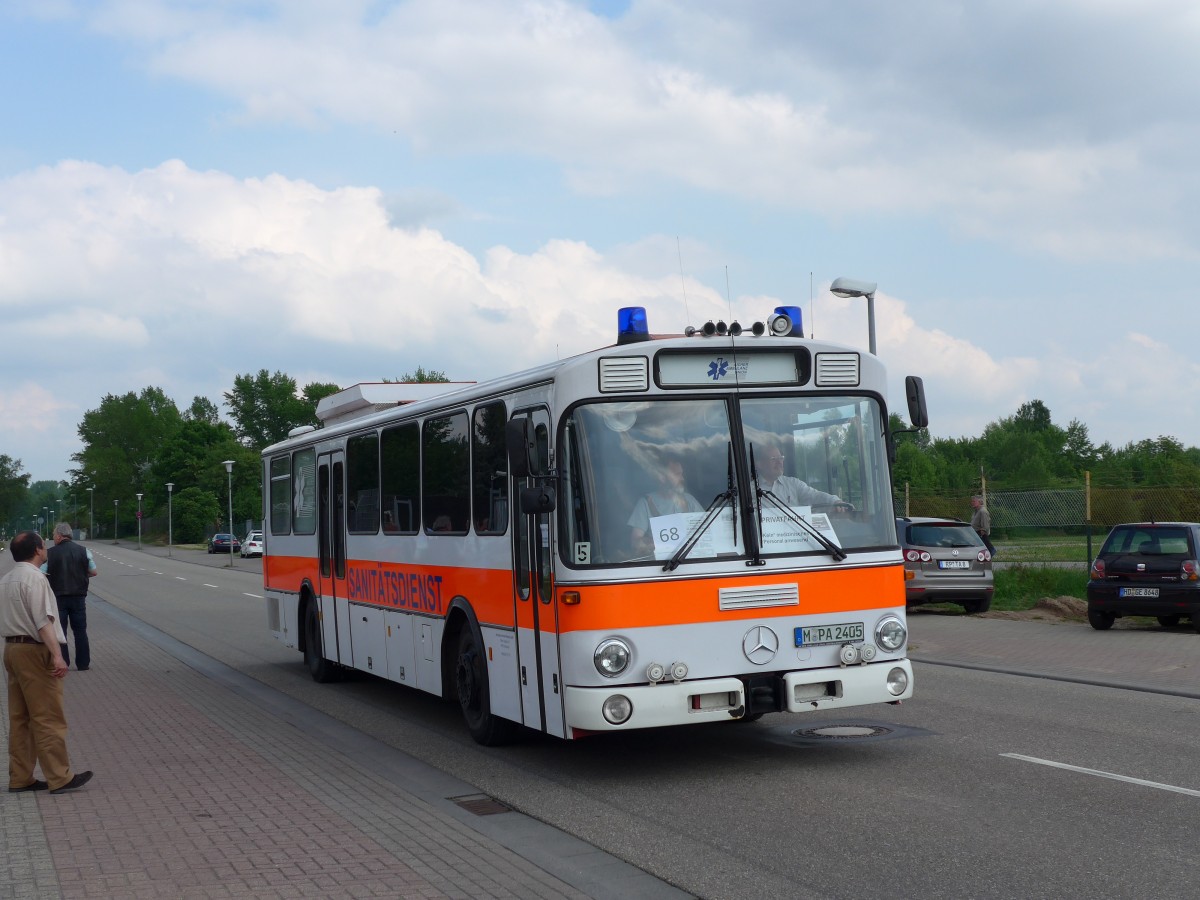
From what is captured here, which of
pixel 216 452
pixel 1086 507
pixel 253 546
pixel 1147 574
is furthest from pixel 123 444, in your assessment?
pixel 1147 574

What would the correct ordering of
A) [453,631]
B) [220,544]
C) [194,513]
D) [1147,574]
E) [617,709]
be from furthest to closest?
[194,513] → [220,544] → [1147,574] → [453,631] → [617,709]

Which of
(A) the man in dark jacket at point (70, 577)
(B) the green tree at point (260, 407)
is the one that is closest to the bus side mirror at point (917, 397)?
(A) the man in dark jacket at point (70, 577)

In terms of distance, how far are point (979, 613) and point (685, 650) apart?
49.3ft

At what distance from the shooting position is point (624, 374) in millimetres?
8680

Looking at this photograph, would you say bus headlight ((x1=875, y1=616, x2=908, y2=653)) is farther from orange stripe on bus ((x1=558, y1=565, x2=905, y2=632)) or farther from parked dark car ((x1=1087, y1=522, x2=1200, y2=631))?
parked dark car ((x1=1087, y1=522, x2=1200, y2=631))

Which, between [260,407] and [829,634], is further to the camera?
[260,407]

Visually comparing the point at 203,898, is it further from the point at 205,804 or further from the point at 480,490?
the point at 480,490

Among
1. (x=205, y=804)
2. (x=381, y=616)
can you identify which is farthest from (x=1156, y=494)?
(x=205, y=804)

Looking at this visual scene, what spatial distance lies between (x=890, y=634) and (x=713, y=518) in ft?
4.91

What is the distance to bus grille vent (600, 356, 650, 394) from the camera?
8.64 m

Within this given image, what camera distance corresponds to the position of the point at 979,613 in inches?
877

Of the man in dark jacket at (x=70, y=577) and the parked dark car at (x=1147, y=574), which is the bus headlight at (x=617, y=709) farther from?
the parked dark car at (x=1147, y=574)

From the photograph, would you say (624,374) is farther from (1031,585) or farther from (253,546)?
(253,546)

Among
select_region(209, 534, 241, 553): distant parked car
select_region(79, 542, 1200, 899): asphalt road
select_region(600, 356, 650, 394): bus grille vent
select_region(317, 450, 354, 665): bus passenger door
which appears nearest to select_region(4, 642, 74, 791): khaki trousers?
select_region(79, 542, 1200, 899): asphalt road
